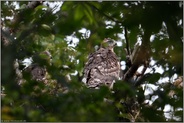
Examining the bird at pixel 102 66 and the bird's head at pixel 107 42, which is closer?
the bird's head at pixel 107 42

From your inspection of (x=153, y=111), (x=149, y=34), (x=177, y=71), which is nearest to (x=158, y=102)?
(x=153, y=111)

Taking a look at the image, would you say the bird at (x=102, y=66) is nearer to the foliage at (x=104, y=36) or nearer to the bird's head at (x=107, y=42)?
the bird's head at (x=107, y=42)

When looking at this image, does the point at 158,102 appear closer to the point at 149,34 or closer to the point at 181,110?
the point at 181,110

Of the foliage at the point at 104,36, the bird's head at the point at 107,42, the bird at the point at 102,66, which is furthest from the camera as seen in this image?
the bird at the point at 102,66

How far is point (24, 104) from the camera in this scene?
100.0 inches

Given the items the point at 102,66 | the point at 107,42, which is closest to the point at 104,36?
the point at 107,42

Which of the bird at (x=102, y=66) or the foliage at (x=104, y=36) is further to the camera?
the bird at (x=102, y=66)

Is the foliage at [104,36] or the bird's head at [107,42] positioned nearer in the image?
the foliage at [104,36]

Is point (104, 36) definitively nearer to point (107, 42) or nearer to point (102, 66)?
point (107, 42)

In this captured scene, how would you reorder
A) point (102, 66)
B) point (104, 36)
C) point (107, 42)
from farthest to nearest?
1. point (102, 66)
2. point (107, 42)
3. point (104, 36)

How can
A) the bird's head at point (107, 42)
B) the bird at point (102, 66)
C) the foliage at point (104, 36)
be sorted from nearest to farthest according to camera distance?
the foliage at point (104, 36) → the bird's head at point (107, 42) → the bird at point (102, 66)

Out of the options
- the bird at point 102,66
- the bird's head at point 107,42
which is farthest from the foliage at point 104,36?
the bird at point 102,66

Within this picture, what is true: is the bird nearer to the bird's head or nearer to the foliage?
the bird's head

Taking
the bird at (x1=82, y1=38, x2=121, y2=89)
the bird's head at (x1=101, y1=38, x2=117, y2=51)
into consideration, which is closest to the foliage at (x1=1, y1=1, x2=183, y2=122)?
the bird's head at (x1=101, y1=38, x2=117, y2=51)
